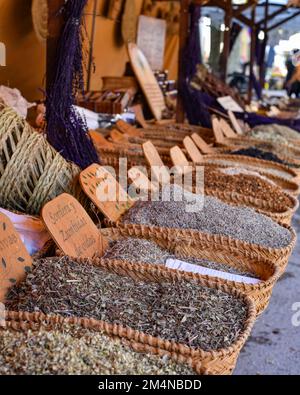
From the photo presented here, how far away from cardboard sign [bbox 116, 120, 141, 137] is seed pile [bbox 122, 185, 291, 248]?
5.32 feet

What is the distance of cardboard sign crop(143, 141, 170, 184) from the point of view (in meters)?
2.61

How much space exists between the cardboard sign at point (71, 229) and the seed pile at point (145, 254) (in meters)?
0.06

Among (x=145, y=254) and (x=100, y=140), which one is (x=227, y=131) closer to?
(x=100, y=140)

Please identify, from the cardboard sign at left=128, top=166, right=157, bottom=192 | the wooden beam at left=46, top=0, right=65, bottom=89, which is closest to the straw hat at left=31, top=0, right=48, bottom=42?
the wooden beam at left=46, top=0, right=65, bottom=89

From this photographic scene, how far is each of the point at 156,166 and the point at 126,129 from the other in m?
1.17

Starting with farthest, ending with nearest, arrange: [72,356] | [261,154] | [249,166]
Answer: [261,154]
[249,166]
[72,356]

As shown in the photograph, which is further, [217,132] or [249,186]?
[217,132]

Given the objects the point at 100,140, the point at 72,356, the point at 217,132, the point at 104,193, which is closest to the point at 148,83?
the point at 217,132

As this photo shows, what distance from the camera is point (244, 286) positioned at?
4.98ft

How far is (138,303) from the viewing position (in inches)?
55.5

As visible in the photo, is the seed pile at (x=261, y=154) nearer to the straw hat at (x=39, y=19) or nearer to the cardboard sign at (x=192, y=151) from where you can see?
the cardboard sign at (x=192, y=151)

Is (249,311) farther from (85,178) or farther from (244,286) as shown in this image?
(85,178)

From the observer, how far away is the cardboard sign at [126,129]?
3.75 metres
